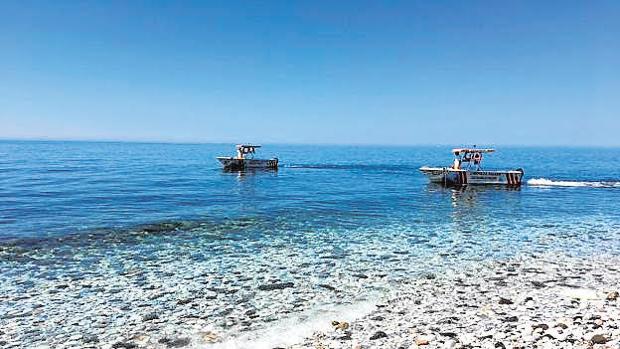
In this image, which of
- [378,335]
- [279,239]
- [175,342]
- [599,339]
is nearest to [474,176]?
[279,239]

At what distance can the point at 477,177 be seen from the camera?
175 feet

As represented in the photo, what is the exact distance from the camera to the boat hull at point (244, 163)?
70.8 meters

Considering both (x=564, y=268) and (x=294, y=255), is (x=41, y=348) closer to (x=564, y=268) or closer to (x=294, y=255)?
(x=294, y=255)

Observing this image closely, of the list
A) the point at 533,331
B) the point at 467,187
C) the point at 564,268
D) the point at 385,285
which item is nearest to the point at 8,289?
the point at 385,285

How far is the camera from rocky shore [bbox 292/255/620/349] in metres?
9.86

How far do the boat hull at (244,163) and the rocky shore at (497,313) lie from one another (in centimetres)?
5718

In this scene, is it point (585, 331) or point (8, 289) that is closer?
point (585, 331)

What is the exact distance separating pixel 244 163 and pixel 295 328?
61502 mm

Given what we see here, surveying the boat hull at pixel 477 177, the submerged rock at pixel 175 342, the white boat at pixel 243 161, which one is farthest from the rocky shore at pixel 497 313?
the white boat at pixel 243 161

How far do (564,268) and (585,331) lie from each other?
7.76 meters

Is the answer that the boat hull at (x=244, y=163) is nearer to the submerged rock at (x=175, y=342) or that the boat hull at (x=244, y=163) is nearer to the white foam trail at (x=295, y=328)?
the white foam trail at (x=295, y=328)

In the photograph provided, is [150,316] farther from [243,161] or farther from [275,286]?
[243,161]

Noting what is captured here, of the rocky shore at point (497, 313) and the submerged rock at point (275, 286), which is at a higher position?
the rocky shore at point (497, 313)

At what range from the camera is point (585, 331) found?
33.0 feet
